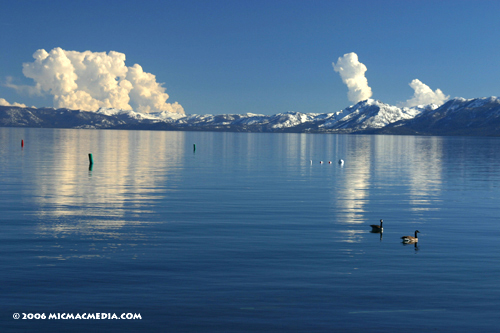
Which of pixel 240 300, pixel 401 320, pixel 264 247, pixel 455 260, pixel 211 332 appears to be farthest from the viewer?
pixel 264 247

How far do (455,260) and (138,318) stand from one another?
58.0ft

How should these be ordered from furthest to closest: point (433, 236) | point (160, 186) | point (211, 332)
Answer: point (160, 186) < point (433, 236) < point (211, 332)

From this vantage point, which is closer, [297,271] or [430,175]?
[297,271]

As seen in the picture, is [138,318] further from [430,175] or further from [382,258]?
[430,175]

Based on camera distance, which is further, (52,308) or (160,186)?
(160,186)

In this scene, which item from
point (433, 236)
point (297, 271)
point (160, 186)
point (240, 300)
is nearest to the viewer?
point (240, 300)

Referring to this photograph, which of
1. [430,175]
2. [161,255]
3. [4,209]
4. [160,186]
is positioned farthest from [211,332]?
[430,175]

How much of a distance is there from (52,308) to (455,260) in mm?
20522

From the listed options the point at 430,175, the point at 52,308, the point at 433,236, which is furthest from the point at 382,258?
the point at 430,175

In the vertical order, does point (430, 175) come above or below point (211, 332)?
above

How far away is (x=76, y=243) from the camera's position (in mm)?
29188

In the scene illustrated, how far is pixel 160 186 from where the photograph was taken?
193ft

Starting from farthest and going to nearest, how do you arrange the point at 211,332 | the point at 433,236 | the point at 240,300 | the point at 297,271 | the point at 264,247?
the point at 433,236, the point at 264,247, the point at 297,271, the point at 240,300, the point at 211,332

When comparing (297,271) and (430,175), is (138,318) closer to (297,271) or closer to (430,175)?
(297,271)
